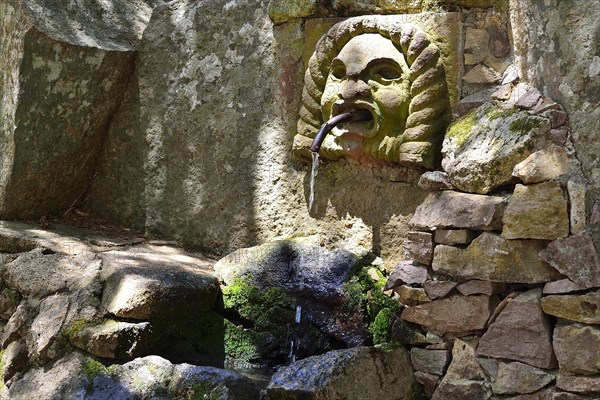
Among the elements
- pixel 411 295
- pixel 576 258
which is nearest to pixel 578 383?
pixel 576 258

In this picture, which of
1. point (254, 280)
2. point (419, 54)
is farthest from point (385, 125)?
point (254, 280)

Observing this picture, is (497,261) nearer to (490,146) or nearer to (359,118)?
(490,146)

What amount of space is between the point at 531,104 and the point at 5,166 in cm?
267

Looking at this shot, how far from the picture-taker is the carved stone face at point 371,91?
343 cm

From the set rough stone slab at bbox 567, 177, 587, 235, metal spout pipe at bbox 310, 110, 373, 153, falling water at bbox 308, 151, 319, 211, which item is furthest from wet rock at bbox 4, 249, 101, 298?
rough stone slab at bbox 567, 177, 587, 235

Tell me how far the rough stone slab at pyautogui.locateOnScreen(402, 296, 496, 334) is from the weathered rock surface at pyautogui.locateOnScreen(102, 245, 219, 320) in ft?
2.99

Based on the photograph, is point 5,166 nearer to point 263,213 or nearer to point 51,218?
point 51,218

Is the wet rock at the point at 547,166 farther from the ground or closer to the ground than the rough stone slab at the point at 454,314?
farther from the ground

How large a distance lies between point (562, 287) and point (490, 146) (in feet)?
1.91

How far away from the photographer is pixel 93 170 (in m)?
4.53

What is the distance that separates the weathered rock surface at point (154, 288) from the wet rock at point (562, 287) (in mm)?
1445

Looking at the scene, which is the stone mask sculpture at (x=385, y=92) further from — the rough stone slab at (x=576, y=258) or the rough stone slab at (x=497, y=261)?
the rough stone slab at (x=576, y=258)

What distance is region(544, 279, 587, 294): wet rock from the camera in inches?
106

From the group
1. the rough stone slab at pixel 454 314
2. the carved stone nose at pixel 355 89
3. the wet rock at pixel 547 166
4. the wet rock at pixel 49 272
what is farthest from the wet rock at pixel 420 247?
the wet rock at pixel 49 272
